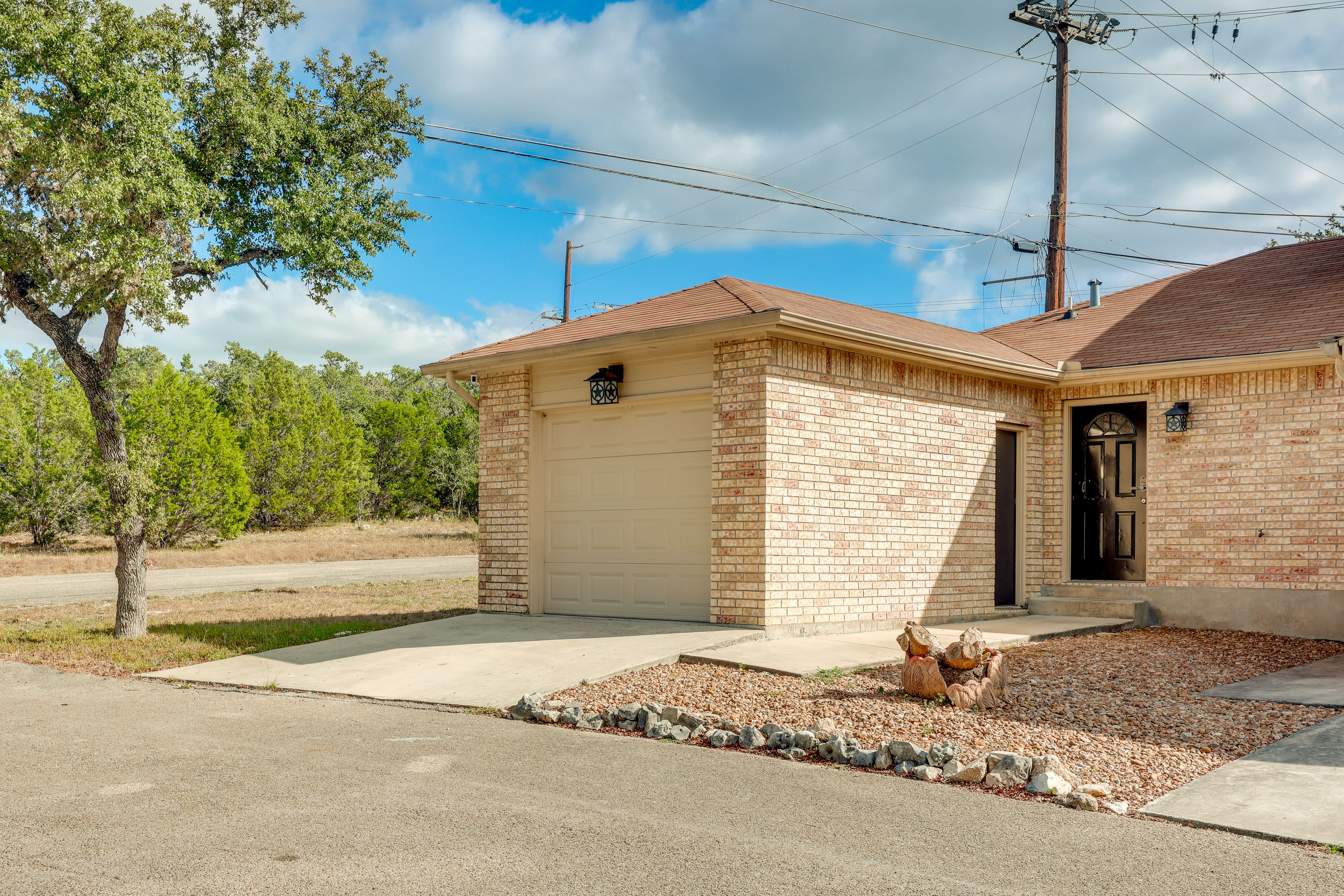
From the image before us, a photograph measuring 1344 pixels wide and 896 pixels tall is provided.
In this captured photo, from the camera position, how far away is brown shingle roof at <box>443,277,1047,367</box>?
10.5m

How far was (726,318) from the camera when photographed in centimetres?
962

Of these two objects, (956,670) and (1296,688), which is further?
(1296,688)

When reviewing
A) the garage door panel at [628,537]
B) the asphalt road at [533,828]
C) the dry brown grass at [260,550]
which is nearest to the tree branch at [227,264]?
the garage door panel at [628,537]

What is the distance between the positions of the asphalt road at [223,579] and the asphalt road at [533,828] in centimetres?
1114

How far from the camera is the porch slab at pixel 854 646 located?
8.18 metres

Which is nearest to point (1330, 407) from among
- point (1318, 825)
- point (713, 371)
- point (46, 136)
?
point (713, 371)

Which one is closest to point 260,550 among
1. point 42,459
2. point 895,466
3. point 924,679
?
point 42,459

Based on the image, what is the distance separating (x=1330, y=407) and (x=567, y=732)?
339 inches

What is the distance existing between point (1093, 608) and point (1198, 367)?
292cm

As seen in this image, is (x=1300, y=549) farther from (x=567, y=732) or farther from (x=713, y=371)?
(x=567, y=732)

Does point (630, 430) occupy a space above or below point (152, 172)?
below

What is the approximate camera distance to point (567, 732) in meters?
6.54

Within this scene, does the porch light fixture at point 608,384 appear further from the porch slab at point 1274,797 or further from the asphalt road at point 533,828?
the porch slab at point 1274,797

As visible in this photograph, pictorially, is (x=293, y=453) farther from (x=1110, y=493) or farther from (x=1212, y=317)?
(x=1212, y=317)
